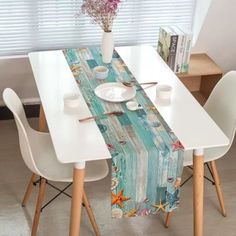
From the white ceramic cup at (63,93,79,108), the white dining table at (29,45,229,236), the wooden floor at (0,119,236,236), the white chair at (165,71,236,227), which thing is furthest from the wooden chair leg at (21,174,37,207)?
the white chair at (165,71,236,227)

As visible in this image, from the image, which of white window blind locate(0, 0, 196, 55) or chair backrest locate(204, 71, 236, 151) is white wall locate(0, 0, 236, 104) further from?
chair backrest locate(204, 71, 236, 151)

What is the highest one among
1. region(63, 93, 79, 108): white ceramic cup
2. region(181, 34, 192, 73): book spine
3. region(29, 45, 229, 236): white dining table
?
region(63, 93, 79, 108): white ceramic cup

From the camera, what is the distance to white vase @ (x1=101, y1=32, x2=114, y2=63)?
10.6 feet

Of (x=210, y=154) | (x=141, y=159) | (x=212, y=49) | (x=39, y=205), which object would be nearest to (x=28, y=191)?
(x=39, y=205)

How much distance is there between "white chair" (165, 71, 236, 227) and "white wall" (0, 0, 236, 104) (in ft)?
3.01

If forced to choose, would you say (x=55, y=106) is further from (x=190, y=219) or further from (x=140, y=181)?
(x=190, y=219)

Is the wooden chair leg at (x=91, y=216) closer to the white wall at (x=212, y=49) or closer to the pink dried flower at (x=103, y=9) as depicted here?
the pink dried flower at (x=103, y=9)

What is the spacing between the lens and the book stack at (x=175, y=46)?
3678 millimetres

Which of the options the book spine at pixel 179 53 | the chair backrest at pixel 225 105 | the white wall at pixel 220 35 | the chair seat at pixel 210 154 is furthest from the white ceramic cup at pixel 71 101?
the white wall at pixel 220 35

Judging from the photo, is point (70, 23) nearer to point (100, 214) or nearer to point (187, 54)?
point (187, 54)

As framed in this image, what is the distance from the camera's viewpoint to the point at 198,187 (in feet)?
8.92

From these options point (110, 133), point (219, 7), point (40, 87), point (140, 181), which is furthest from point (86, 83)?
point (219, 7)

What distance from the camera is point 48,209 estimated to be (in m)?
3.19

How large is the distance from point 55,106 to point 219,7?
1.56 metres
